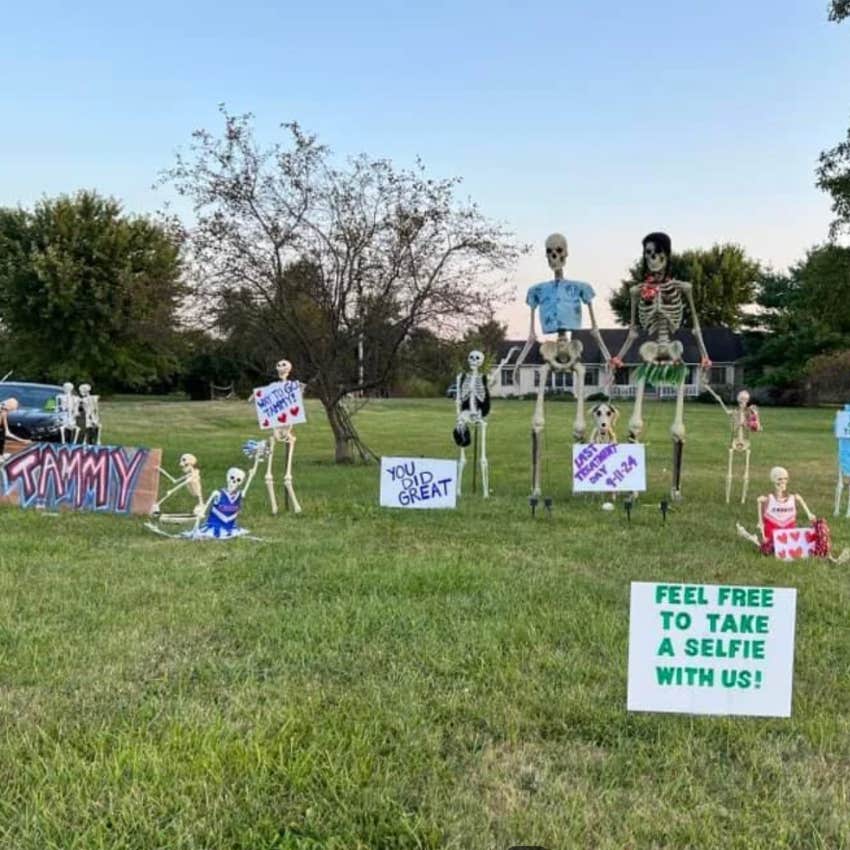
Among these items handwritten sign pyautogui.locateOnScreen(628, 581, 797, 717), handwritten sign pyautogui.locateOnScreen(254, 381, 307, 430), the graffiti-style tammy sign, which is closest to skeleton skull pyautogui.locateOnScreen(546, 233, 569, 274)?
handwritten sign pyautogui.locateOnScreen(254, 381, 307, 430)

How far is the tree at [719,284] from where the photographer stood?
2194 inches

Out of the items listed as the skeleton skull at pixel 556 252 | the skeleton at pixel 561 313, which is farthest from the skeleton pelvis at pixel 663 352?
the skeleton skull at pixel 556 252

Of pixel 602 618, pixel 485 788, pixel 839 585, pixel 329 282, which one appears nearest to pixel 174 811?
pixel 485 788

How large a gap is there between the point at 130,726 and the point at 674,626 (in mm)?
2102

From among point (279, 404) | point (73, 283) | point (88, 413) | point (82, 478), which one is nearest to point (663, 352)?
point (279, 404)

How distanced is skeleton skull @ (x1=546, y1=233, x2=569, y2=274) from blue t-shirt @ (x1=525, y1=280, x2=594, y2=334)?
170mm

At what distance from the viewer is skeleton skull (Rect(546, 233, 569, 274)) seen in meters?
9.54

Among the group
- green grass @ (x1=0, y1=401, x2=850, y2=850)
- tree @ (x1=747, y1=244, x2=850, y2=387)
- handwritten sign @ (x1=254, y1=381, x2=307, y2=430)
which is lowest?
green grass @ (x1=0, y1=401, x2=850, y2=850)

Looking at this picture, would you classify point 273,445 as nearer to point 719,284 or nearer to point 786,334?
point 786,334

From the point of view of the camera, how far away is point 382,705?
3518 mm

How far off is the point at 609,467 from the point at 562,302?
2027mm

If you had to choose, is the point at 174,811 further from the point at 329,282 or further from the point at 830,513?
the point at 329,282

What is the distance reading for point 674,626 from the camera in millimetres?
3154

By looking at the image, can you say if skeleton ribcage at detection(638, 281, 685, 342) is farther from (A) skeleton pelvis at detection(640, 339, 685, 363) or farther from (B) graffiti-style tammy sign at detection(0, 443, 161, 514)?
(B) graffiti-style tammy sign at detection(0, 443, 161, 514)
